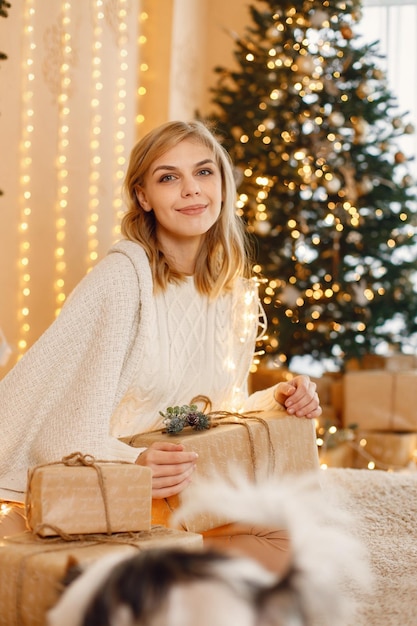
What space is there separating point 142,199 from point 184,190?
5.4 inches

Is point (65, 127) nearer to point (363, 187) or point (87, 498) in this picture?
point (363, 187)

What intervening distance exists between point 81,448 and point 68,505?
40 centimetres

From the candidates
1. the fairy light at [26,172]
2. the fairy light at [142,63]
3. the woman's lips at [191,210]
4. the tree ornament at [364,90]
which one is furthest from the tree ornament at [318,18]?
the woman's lips at [191,210]

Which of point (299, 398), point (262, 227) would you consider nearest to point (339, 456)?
point (262, 227)

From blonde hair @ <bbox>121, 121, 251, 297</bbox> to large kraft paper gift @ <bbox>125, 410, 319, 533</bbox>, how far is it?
0.42 metres

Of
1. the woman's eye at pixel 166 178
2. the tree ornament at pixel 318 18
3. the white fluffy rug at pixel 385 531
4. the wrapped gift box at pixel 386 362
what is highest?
the tree ornament at pixel 318 18

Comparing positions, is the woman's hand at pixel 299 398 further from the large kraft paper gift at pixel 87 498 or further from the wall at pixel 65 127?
the wall at pixel 65 127

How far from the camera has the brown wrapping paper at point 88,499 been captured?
1.38m

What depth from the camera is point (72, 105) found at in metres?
3.46

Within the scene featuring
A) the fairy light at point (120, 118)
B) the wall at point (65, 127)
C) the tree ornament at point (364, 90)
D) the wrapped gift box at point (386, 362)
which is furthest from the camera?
the wrapped gift box at point (386, 362)

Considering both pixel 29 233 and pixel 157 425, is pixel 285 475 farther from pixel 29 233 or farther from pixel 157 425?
pixel 29 233

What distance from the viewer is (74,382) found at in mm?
1905

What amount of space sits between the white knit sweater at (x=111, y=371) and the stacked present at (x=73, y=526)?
329mm

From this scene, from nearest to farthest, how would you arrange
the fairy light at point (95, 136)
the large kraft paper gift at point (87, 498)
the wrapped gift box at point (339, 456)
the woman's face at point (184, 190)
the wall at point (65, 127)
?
the large kraft paper gift at point (87, 498) → the woman's face at point (184, 190) → the wall at point (65, 127) → the fairy light at point (95, 136) → the wrapped gift box at point (339, 456)
